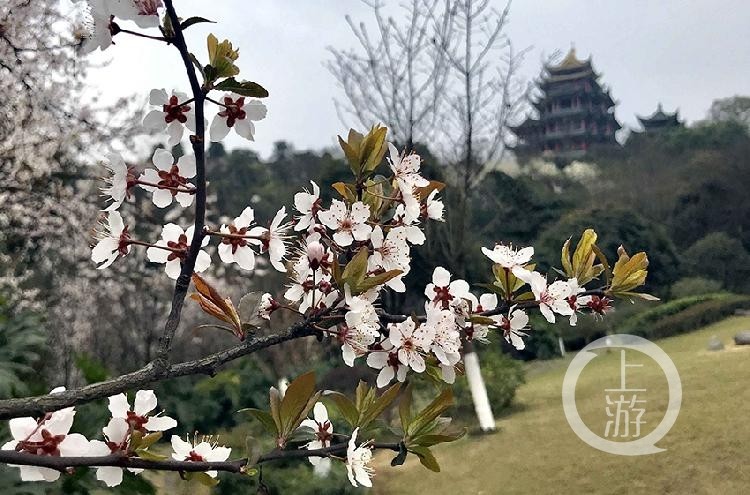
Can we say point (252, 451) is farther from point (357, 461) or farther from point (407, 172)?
point (407, 172)

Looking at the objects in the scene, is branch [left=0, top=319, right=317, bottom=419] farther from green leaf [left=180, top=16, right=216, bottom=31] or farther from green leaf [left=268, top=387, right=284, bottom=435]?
green leaf [left=180, top=16, right=216, bottom=31]

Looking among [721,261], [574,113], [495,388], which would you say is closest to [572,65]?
[574,113]

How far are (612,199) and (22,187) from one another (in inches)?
435

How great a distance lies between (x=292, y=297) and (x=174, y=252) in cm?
18

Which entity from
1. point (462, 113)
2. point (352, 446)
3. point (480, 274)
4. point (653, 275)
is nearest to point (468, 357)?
point (462, 113)

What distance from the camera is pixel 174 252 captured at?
2.38ft

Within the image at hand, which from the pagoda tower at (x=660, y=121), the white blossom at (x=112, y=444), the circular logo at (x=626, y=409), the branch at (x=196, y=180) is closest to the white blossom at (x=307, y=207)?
the branch at (x=196, y=180)

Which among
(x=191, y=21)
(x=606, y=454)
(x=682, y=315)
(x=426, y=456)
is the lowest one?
(x=606, y=454)

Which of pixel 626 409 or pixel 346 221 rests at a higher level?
pixel 346 221

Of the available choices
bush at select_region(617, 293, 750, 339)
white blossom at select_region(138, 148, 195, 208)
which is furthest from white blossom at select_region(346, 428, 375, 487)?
bush at select_region(617, 293, 750, 339)

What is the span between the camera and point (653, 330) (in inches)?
322

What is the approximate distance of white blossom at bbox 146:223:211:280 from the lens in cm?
74

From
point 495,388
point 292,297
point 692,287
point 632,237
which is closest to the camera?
point 292,297

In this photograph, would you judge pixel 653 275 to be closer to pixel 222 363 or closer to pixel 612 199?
pixel 612 199
